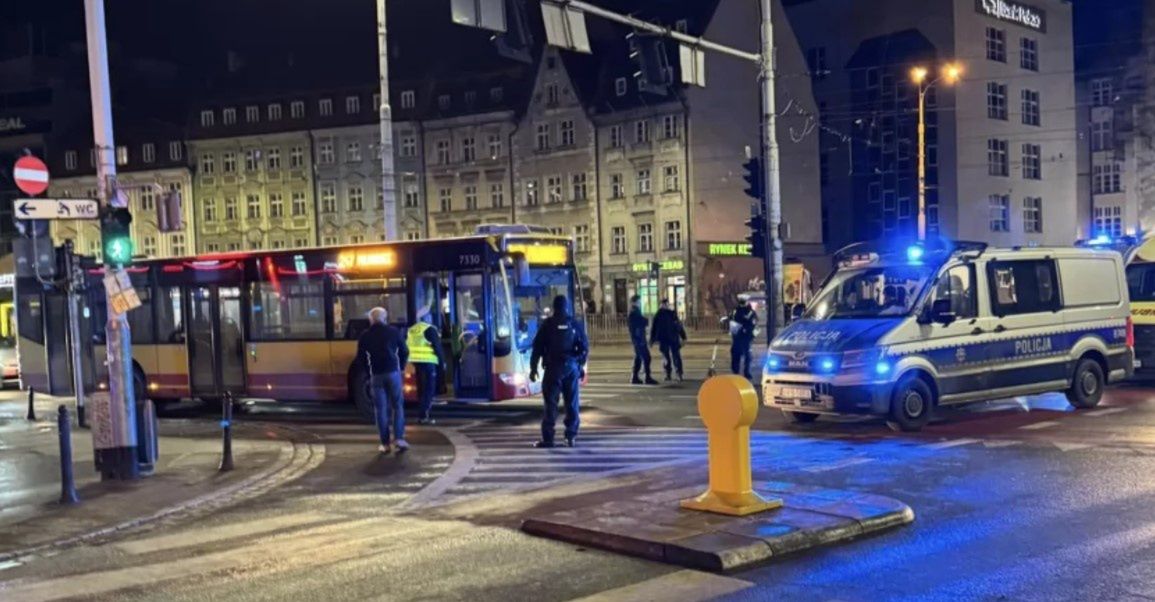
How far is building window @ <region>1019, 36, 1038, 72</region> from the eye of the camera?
51.6 m

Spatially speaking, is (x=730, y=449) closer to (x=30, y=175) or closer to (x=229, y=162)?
(x=30, y=175)

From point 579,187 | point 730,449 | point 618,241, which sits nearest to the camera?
point 730,449

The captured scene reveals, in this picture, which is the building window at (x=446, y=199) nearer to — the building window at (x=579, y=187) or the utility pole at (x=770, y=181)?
the building window at (x=579, y=187)

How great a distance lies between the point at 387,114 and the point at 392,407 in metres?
12.3

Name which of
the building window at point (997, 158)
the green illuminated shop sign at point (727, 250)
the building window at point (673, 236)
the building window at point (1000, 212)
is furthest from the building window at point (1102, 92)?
A: the building window at point (673, 236)

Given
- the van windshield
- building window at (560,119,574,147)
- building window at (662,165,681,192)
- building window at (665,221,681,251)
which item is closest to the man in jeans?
the van windshield

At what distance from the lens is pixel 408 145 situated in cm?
5856

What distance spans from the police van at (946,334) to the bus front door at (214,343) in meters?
9.51

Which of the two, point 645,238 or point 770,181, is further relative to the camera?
point 645,238

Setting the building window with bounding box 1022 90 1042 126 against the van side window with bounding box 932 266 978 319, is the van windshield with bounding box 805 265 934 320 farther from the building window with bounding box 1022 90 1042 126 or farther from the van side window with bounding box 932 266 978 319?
the building window with bounding box 1022 90 1042 126

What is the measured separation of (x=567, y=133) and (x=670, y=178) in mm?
7107

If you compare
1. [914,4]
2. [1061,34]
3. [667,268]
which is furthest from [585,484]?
[1061,34]

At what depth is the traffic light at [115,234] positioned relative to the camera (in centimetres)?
1060

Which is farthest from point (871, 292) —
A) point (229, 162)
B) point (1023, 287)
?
point (229, 162)
